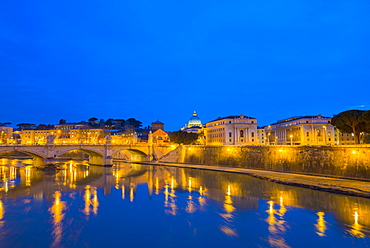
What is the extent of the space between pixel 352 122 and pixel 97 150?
4726cm

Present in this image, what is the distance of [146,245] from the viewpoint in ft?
53.1

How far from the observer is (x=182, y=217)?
21.3 meters

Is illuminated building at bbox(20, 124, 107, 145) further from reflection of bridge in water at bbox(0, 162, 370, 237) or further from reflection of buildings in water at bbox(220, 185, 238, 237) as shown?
reflection of buildings in water at bbox(220, 185, 238, 237)

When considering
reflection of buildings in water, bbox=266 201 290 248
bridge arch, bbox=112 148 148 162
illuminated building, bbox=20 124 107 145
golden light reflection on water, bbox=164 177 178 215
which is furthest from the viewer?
illuminated building, bbox=20 124 107 145

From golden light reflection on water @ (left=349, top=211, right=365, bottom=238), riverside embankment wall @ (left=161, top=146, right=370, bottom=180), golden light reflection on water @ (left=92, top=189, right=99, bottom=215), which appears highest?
riverside embankment wall @ (left=161, top=146, right=370, bottom=180)

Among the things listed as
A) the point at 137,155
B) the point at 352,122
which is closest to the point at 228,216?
the point at 352,122

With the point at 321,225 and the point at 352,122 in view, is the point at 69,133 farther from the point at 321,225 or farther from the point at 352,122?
the point at 321,225

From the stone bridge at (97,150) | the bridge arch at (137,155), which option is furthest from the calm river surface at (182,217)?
the bridge arch at (137,155)

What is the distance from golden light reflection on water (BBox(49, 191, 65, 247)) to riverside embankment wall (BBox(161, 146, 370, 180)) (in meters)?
30.0

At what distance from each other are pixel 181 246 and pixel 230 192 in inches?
596

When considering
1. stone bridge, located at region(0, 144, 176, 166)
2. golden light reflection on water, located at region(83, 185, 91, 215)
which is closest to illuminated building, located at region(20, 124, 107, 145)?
stone bridge, located at region(0, 144, 176, 166)

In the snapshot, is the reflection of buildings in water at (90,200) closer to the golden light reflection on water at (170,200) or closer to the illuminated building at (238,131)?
the golden light reflection on water at (170,200)

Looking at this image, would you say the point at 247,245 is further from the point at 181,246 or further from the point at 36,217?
the point at 36,217

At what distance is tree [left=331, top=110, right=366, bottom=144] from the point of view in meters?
41.2
